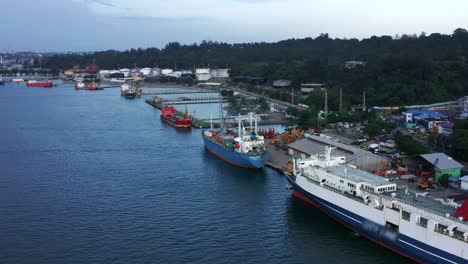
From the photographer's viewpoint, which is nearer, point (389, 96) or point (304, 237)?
point (304, 237)

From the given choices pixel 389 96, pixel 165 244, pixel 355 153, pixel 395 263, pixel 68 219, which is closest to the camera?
pixel 395 263

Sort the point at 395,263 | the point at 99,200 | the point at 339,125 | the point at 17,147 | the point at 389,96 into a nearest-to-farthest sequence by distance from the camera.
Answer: the point at 395,263 < the point at 99,200 < the point at 17,147 < the point at 339,125 < the point at 389,96

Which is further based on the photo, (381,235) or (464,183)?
(464,183)

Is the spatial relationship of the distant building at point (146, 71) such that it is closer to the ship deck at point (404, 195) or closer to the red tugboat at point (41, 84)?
the red tugboat at point (41, 84)

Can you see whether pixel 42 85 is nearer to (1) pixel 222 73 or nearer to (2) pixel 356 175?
(1) pixel 222 73

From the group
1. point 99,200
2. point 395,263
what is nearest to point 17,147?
point 99,200

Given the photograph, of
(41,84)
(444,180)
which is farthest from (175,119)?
(41,84)

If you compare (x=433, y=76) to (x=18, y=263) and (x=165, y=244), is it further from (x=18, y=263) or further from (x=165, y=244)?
(x=18, y=263)
